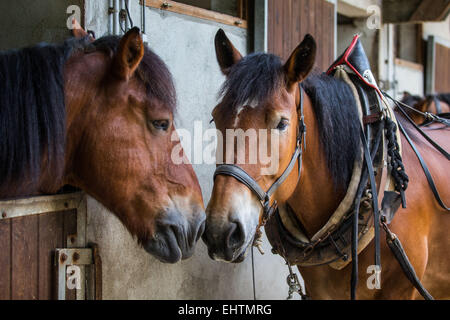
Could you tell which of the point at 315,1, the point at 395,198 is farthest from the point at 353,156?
the point at 315,1

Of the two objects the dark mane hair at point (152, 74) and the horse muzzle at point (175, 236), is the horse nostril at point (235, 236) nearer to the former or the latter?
the horse muzzle at point (175, 236)

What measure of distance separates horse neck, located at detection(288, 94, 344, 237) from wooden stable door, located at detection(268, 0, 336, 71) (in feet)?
4.91

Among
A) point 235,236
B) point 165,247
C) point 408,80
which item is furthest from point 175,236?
point 408,80

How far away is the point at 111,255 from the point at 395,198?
5.24 ft

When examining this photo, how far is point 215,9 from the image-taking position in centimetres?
390

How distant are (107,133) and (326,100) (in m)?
1.07

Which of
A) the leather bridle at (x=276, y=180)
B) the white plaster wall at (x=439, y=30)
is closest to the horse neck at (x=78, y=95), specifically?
the leather bridle at (x=276, y=180)

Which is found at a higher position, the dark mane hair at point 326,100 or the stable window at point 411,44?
the stable window at point 411,44

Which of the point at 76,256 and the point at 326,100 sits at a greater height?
the point at 326,100

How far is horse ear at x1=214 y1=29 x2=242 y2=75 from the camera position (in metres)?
2.37

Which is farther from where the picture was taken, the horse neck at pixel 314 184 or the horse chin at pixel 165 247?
the horse neck at pixel 314 184

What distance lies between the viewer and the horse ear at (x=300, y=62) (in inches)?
80.0

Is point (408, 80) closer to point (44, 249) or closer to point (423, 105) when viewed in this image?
point (423, 105)
